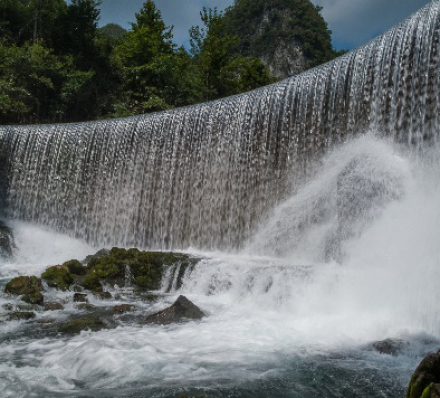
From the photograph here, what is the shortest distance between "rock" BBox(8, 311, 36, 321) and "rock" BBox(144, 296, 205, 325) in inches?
76.9

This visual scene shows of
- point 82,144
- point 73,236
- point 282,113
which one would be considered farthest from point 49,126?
point 282,113

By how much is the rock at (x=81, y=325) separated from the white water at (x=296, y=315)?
246 mm

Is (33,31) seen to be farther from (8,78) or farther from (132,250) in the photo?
(132,250)

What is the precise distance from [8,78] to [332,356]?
21.3 meters

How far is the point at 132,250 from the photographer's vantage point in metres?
10.7

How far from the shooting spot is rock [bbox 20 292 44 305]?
8041 mm

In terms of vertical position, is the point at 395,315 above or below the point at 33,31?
below

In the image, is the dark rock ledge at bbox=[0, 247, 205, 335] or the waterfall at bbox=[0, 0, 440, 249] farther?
the waterfall at bbox=[0, 0, 440, 249]

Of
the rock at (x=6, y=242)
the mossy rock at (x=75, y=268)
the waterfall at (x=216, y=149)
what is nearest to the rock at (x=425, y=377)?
the waterfall at (x=216, y=149)

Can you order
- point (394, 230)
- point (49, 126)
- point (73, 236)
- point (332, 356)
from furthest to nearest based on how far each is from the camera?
point (49, 126), point (73, 236), point (394, 230), point (332, 356)

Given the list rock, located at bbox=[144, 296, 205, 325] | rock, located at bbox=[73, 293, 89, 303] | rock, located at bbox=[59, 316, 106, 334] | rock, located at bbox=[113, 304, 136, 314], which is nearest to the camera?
rock, located at bbox=[59, 316, 106, 334]

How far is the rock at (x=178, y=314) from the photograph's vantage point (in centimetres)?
707

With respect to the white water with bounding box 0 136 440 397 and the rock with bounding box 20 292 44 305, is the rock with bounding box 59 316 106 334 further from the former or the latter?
the rock with bounding box 20 292 44 305

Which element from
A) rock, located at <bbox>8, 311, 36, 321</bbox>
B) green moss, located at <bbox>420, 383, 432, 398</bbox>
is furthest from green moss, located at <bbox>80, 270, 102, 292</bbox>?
green moss, located at <bbox>420, 383, 432, 398</bbox>
